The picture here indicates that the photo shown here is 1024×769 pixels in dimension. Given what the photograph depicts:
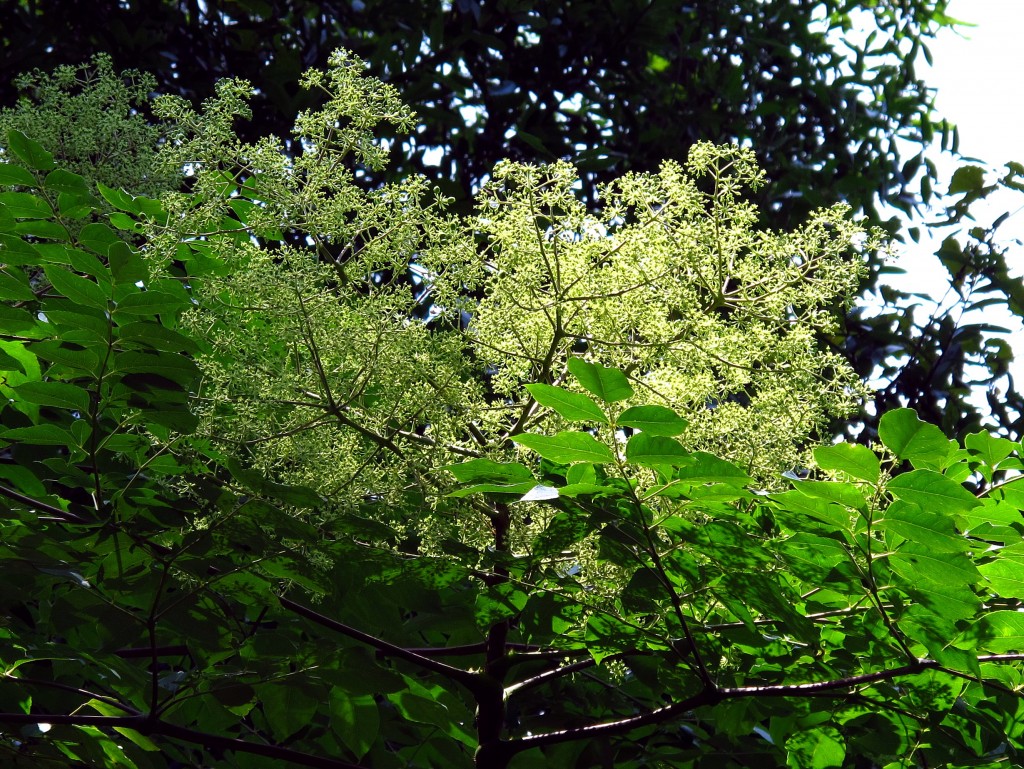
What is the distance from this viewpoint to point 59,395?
1907mm

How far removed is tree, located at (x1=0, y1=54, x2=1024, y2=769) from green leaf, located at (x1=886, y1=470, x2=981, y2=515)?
132 millimetres

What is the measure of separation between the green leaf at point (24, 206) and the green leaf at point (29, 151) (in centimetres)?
8

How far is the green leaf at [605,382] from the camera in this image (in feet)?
4.70

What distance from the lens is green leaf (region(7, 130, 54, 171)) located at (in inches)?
90.9

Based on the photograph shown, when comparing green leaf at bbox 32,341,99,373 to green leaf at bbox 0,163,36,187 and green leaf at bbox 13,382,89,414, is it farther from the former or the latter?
green leaf at bbox 0,163,36,187

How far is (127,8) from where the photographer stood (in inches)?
222

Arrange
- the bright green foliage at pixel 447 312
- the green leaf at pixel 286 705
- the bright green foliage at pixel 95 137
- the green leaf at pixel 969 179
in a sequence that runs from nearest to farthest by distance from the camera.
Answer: the bright green foliage at pixel 447 312
the green leaf at pixel 286 705
the bright green foliage at pixel 95 137
the green leaf at pixel 969 179

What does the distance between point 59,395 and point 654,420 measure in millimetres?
1173

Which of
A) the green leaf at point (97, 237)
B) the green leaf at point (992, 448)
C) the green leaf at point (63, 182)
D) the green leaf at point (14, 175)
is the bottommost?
the green leaf at point (992, 448)

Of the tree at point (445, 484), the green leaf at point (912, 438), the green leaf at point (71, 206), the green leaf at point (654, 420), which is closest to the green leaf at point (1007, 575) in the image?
the tree at point (445, 484)

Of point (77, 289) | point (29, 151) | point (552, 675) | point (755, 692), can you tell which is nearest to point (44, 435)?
point (77, 289)

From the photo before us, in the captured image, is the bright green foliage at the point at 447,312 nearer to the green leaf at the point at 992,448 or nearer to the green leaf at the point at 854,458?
the green leaf at the point at 992,448

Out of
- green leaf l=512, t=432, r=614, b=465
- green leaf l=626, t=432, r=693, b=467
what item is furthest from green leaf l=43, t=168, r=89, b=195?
green leaf l=626, t=432, r=693, b=467

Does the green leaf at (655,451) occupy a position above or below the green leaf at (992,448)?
below
